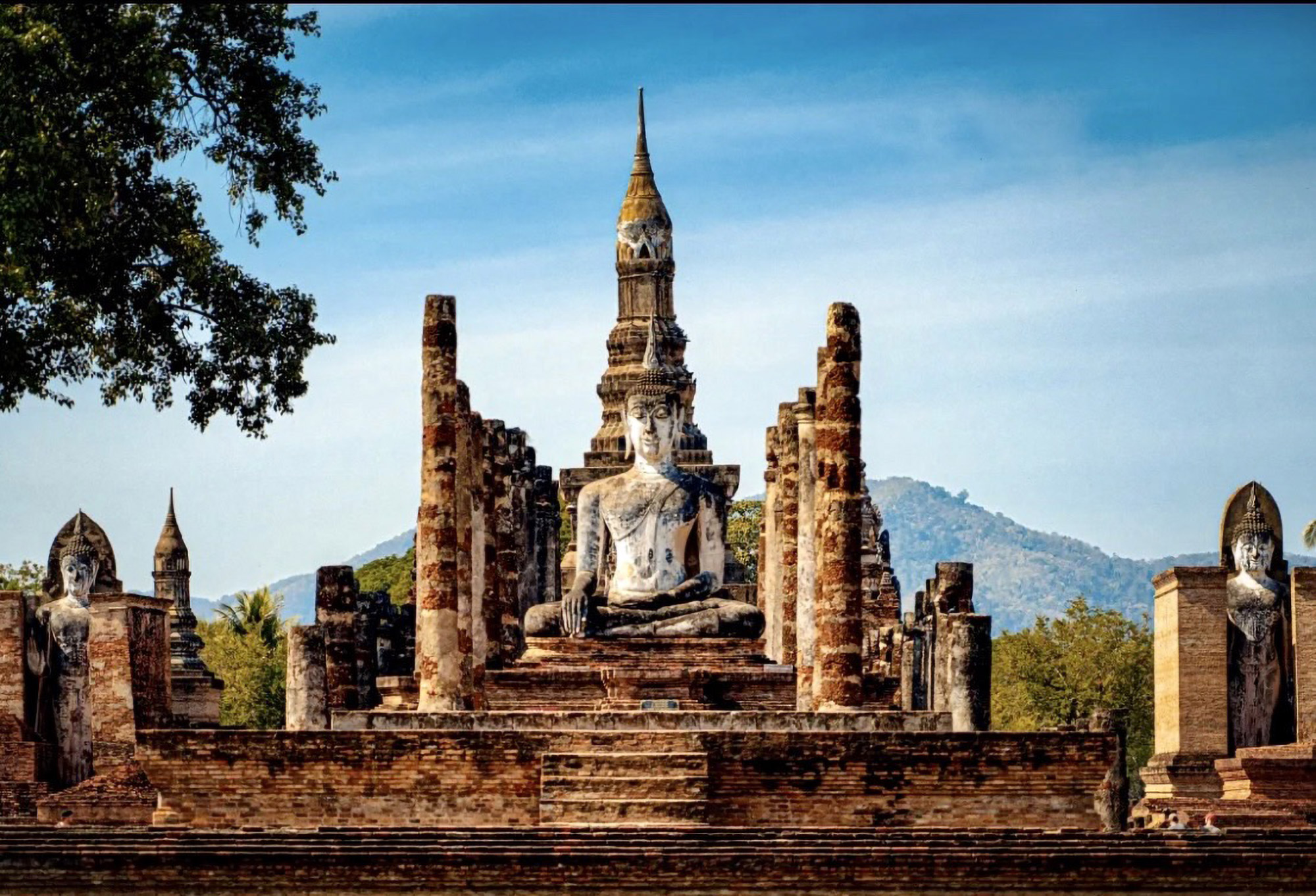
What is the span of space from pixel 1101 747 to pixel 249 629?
153ft

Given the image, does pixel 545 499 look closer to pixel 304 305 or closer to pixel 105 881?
pixel 304 305

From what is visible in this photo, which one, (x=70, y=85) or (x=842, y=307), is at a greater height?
(x=70, y=85)

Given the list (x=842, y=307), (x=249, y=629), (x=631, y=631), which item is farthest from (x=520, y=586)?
(x=249, y=629)

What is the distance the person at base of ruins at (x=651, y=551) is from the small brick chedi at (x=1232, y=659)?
4.25 metres

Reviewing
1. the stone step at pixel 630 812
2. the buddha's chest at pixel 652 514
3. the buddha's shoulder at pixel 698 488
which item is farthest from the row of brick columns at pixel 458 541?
the stone step at pixel 630 812

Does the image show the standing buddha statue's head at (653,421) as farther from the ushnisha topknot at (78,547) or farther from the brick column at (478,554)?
the ushnisha topknot at (78,547)

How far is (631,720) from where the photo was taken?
72.6 feet

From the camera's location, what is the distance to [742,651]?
1129 inches

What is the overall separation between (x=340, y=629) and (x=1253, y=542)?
9.18 meters

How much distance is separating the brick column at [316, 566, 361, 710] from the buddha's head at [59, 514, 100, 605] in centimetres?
250

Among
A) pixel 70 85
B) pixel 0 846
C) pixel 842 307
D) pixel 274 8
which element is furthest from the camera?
pixel 274 8

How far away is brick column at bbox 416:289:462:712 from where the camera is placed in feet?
80.1

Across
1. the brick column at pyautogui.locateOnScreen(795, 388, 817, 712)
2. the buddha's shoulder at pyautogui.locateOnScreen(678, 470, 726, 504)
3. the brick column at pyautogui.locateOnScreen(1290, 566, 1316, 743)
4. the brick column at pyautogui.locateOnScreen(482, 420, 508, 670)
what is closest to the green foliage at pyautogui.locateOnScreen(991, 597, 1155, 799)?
the buddha's shoulder at pyautogui.locateOnScreen(678, 470, 726, 504)

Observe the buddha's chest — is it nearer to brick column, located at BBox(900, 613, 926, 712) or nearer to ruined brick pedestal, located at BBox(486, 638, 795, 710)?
ruined brick pedestal, located at BBox(486, 638, 795, 710)
